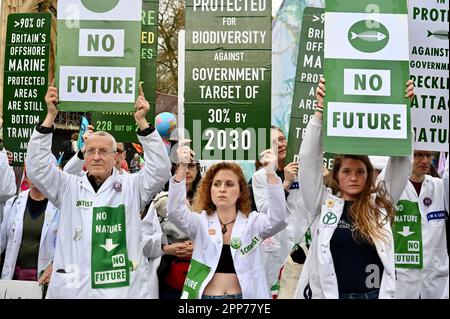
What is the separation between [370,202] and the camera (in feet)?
20.7

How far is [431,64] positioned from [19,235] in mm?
4310

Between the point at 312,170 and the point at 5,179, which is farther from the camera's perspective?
the point at 5,179

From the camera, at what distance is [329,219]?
6.21 metres

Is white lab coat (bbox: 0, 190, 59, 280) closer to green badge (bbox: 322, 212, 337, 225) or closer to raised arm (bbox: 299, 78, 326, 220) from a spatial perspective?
raised arm (bbox: 299, 78, 326, 220)

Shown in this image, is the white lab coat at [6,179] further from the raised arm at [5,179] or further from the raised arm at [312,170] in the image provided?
the raised arm at [312,170]

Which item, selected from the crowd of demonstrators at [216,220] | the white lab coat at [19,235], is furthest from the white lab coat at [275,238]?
the white lab coat at [19,235]

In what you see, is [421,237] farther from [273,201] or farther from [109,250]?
[109,250]

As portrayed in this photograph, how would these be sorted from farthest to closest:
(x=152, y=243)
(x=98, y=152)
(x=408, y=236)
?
(x=408, y=236), (x=152, y=243), (x=98, y=152)

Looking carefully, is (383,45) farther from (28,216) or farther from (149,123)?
(28,216)

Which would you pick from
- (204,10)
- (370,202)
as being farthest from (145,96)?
(370,202)

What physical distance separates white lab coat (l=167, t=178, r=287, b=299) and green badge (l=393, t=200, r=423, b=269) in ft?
6.54

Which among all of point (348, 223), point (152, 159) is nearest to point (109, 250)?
point (152, 159)

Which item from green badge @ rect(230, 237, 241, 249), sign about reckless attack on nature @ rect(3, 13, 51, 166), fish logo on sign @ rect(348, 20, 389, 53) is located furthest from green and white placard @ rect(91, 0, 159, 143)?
fish logo on sign @ rect(348, 20, 389, 53)

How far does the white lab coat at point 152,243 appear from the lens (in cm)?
739
